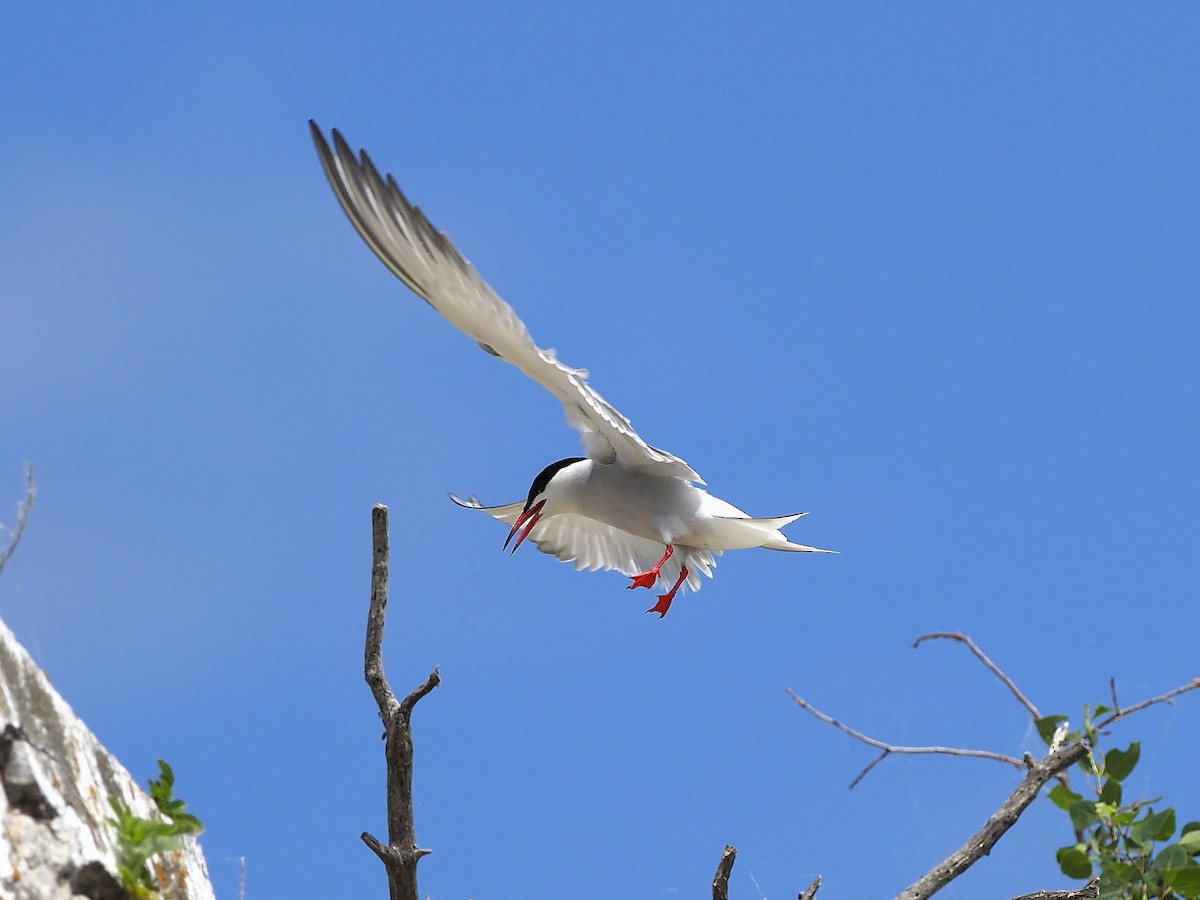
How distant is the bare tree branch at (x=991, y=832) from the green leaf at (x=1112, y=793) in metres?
0.34

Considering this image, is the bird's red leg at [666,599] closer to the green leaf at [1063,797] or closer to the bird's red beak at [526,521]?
the bird's red beak at [526,521]

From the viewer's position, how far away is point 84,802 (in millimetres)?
Answer: 3641

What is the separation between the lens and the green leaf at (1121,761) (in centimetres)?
455

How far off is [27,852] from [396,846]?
1805mm

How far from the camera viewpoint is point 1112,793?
456 cm

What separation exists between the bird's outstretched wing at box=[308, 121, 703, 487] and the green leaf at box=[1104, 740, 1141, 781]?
2959 mm

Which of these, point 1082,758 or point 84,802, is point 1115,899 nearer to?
point 1082,758

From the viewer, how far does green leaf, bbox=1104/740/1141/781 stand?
455cm

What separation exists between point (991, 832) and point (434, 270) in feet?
11.1

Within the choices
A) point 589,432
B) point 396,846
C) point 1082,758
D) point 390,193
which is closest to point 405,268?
point 390,193

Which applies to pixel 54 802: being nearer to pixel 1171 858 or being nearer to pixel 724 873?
pixel 724 873

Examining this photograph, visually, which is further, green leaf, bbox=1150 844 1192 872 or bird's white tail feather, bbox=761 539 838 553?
bird's white tail feather, bbox=761 539 838 553

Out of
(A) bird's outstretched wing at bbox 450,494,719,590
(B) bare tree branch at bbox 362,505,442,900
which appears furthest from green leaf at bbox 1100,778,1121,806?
(A) bird's outstretched wing at bbox 450,494,719,590

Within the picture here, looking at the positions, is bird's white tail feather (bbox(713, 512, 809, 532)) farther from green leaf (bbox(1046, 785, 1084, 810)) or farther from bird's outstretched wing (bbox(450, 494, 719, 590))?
green leaf (bbox(1046, 785, 1084, 810))
